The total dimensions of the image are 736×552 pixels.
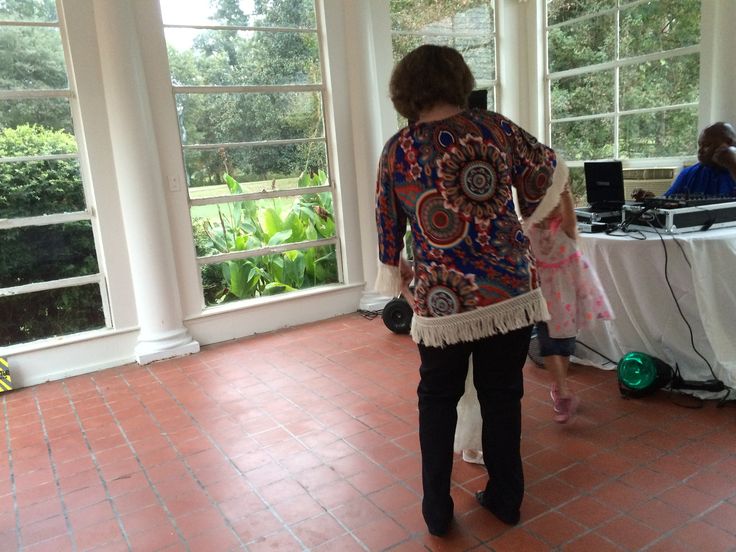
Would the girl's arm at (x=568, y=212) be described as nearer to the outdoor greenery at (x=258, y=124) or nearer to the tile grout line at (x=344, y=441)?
the tile grout line at (x=344, y=441)

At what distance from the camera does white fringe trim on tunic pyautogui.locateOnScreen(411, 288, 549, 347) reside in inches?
68.8

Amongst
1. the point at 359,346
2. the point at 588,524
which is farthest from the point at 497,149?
the point at 359,346

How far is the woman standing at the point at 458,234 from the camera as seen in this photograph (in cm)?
171

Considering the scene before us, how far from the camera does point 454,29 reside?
5.48 metres

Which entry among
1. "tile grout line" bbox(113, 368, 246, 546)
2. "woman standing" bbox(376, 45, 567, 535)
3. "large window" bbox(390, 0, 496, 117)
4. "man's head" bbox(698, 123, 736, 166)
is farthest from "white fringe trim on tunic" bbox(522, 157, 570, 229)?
"large window" bbox(390, 0, 496, 117)

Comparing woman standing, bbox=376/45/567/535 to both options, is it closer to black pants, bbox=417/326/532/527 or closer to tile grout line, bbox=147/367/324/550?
black pants, bbox=417/326/532/527

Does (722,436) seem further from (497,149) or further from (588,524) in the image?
(497,149)

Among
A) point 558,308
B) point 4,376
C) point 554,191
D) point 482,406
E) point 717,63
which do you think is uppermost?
Result: point 717,63

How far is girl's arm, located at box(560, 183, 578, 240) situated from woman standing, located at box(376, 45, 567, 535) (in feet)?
0.62

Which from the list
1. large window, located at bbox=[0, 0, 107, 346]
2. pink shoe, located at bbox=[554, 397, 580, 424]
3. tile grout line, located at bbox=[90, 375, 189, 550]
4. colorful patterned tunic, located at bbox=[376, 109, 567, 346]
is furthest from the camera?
large window, located at bbox=[0, 0, 107, 346]

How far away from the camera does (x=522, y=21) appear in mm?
5625

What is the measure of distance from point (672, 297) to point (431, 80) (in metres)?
1.91

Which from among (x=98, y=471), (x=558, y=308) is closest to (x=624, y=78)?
(x=558, y=308)

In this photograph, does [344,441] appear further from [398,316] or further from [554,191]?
[398,316]
